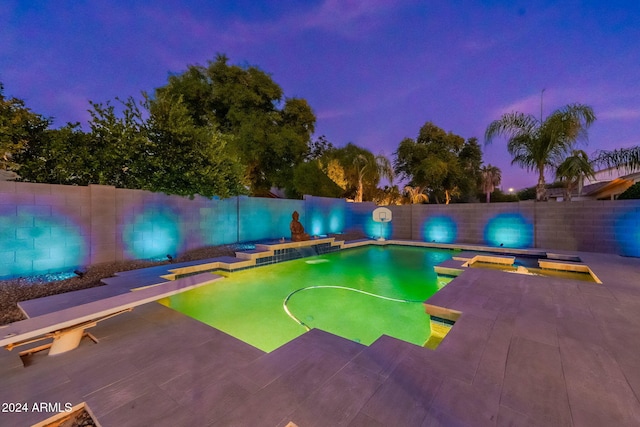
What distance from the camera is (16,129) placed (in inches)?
193

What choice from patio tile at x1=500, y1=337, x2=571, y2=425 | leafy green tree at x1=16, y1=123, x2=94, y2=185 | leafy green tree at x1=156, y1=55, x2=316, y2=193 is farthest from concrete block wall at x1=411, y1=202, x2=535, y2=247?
leafy green tree at x1=16, y1=123, x2=94, y2=185

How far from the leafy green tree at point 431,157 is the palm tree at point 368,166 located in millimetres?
3027

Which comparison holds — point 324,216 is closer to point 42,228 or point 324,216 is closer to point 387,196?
point 387,196

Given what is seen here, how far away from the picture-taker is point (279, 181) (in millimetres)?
15594

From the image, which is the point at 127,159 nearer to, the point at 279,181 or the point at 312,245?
the point at 312,245

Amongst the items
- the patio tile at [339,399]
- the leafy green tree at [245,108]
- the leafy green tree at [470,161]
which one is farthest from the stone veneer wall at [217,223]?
the leafy green tree at [470,161]

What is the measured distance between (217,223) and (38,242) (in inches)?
162

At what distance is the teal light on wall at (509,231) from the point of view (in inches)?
370

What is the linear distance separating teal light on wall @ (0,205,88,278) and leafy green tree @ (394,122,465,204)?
18302 millimetres

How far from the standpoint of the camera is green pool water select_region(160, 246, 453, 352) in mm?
3596

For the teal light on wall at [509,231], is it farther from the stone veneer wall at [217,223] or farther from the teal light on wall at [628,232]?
the teal light on wall at [628,232]

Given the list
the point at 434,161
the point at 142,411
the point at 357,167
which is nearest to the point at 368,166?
the point at 357,167

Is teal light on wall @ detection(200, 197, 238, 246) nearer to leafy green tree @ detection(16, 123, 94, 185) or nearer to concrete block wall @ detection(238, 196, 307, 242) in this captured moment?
concrete block wall @ detection(238, 196, 307, 242)

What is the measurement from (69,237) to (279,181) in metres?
11.1
